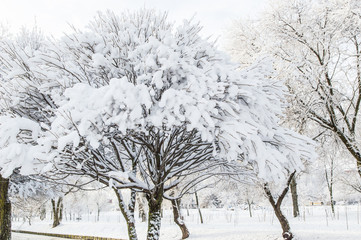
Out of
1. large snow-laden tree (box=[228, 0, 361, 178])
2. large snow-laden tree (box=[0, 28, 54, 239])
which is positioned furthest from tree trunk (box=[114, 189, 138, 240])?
large snow-laden tree (box=[228, 0, 361, 178])

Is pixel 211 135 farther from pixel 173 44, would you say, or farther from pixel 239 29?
pixel 239 29

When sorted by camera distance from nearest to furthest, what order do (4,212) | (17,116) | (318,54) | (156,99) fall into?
(17,116)
(156,99)
(318,54)
(4,212)

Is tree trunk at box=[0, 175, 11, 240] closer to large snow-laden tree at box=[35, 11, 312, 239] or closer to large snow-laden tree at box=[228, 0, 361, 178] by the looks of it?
large snow-laden tree at box=[35, 11, 312, 239]

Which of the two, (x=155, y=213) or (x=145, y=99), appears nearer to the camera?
(x=145, y=99)

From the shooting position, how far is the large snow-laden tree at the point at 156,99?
4078 millimetres

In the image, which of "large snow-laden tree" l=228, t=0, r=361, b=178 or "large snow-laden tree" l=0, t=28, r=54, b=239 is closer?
"large snow-laden tree" l=0, t=28, r=54, b=239

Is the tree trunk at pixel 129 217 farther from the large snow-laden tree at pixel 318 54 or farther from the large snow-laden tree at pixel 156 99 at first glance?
the large snow-laden tree at pixel 318 54

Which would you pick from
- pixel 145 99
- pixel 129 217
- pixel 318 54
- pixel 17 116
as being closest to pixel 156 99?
pixel 145 99

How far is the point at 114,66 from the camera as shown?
5.32 m

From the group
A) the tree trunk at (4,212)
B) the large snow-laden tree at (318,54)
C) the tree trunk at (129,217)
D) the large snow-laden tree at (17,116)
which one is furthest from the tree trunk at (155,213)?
the tree trunk at (4,212)

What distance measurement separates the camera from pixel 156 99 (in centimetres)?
482

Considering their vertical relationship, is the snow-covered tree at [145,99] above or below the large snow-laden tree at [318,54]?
below

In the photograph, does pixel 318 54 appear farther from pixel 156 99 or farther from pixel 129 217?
pixel 129 217

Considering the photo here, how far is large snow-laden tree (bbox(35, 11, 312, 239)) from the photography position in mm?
4078
